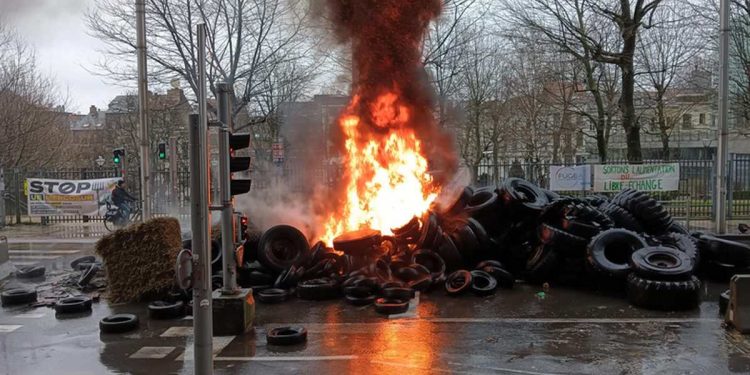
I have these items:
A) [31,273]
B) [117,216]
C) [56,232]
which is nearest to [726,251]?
[31,273]

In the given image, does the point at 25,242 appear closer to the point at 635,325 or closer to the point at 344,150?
the point at 344,150

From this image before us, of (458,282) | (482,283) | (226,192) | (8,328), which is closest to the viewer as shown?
(226,192)

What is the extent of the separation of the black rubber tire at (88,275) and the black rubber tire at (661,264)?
385 inches

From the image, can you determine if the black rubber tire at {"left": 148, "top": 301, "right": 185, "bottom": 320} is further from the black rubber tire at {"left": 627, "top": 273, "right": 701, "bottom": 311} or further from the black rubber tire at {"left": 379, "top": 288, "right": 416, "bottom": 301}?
the black rubber tire at {"left": 627, "top": 273, "right": 701, "bottom": 311}

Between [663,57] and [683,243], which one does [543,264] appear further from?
[663,57]

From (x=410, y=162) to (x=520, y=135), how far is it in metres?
27.7

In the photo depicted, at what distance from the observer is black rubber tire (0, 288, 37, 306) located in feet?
30.8

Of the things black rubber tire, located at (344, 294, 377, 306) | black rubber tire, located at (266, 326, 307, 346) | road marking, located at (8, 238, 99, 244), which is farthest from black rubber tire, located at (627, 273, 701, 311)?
road marking, located at (8, 238, 99, 244)

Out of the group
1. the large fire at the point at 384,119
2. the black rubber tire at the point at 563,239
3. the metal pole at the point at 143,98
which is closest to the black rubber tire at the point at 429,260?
the black rubber tire at the point at 563,239

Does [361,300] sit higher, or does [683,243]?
[683,243]

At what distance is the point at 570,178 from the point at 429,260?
11.1 m

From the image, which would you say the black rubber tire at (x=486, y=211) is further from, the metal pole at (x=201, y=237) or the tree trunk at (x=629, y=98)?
the tree trunk at (x=629, y=98)

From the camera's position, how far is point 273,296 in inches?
365

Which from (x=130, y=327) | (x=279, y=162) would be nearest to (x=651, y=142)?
(x=279, y=162)
